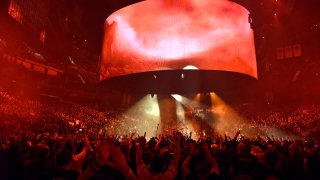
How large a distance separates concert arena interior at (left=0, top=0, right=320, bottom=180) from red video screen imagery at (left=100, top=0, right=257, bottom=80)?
4 centimetres

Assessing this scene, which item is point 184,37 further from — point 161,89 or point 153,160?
point 153,160

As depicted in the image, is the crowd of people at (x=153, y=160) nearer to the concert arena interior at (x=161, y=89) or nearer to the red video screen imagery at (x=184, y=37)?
the concert arena interior at (x=161, y=89)

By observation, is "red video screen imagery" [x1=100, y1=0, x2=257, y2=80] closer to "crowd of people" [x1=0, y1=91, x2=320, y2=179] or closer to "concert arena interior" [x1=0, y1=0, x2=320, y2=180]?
"concert arena interior" [x1=0, y1=0, x2=320, y2=180]

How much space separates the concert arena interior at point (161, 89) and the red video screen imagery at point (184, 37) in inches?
1.7

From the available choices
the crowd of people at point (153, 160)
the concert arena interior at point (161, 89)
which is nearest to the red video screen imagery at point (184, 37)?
the concert arena interior at point (161, 89)

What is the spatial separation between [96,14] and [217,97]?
52.4ft

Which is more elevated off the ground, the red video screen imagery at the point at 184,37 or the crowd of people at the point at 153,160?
the red video screen imagery at the point at 184,37

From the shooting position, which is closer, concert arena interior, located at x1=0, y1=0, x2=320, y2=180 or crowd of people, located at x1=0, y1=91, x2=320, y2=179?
crowd of people, located at x1=0, y1=91, x2=320, y2=179

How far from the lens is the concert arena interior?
166 inches

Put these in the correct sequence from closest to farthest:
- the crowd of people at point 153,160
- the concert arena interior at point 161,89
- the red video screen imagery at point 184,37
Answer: the crowd of people at point 153,160
the concert arena interior at point 161,89
the red video screen imagery at point 184,37

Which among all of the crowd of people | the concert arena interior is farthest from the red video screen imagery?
the crowd of people

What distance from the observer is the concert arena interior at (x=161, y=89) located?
13.8ft

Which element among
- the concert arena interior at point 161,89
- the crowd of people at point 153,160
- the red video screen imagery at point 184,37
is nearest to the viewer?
the crowd of people at point 153,160

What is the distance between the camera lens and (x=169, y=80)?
1606cm
